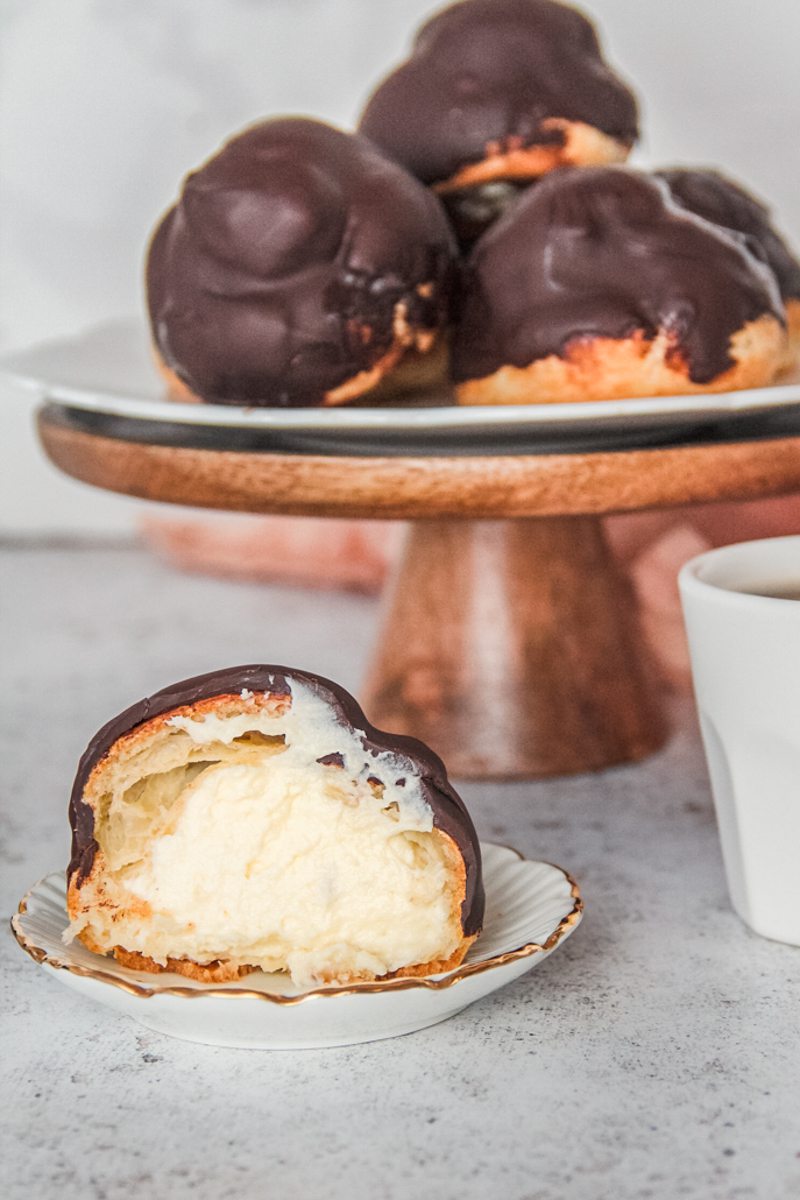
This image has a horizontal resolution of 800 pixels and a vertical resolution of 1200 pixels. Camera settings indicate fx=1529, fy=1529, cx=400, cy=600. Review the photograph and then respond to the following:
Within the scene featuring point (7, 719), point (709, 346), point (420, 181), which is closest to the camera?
point (709, 346)

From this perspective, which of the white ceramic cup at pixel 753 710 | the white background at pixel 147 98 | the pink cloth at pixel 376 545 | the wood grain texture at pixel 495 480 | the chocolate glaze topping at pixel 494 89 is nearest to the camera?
the white ceramic cup at pixel 753 710

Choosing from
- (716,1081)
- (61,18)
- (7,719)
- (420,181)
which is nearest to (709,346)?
(420,181)

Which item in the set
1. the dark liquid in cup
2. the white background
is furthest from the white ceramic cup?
the white background

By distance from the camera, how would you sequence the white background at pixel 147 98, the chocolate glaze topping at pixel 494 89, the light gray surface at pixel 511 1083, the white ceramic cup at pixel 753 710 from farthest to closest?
the white background at pixel 147 98
the chocolate glaze topping at pixel 494 89
the white ceramic cup at pixel 753 710
the light gray surface at pixel 511 1083

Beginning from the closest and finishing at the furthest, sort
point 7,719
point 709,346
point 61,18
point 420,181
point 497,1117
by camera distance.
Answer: point 497,1117
point 709,346
point 420,181
point 7,719
point 61,18

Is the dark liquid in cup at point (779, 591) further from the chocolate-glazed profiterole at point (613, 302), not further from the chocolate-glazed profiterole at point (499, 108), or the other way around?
the chocolate-glazed profiterole at point (499, 108)

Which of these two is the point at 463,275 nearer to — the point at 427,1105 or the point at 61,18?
the point at 427,1105

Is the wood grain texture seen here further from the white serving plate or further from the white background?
the white background

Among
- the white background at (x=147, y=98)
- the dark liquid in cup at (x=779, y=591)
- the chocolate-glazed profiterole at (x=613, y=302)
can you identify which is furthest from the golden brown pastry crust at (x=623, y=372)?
the white background at (x=147, y=98)
